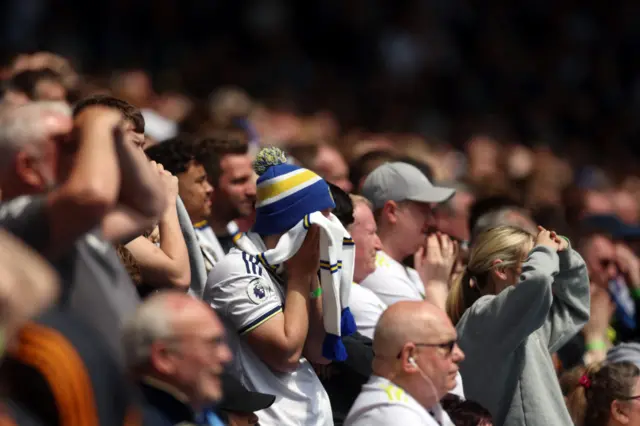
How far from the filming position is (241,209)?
248 inches

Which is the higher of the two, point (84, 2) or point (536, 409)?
point (536, 409)

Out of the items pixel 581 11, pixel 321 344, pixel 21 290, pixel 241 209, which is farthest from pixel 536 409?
pixel 581 11

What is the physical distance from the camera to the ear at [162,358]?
3.50m

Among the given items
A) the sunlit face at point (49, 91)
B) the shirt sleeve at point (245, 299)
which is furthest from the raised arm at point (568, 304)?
the sunlit face at point (49, 91)

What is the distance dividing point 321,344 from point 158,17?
10804 mm

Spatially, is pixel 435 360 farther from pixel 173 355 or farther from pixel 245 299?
pixel 173 355

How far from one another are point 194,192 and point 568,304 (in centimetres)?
177

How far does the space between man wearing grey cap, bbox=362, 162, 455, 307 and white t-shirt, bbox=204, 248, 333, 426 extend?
4.42 ft

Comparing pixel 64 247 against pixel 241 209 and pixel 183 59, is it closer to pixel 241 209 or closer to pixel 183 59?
pixel 241 209

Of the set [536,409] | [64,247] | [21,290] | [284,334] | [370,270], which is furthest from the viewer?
[370,270]

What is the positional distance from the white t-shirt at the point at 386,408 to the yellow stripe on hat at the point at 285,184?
2.78 ft

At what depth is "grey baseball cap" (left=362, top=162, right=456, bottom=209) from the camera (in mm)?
6422

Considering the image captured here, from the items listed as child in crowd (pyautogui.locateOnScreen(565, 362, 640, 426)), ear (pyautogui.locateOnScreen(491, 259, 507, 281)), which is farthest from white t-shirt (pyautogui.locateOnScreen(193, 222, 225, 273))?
child in crowd (pyautogui.locateOnScreen(565, 362, 640, 426))

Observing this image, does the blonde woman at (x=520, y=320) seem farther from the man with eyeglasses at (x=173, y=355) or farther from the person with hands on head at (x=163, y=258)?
the man with eyeglasses at (x=173, y=355)
